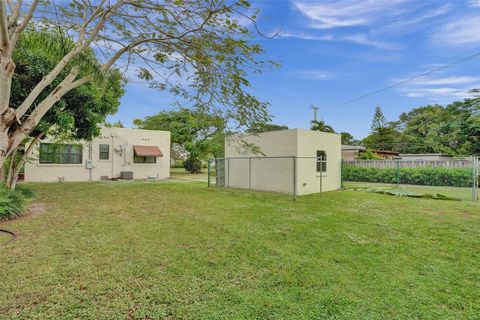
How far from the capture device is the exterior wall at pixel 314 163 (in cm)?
1159

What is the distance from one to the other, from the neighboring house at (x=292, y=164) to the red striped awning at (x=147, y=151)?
24.6 feet

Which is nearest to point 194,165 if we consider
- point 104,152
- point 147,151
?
point 147,151

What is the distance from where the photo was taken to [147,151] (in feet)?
61.3

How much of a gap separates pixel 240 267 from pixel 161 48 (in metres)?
4.31

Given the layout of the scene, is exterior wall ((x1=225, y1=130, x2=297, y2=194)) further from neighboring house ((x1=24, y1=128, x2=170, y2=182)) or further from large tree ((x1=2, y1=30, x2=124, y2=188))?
neighboring house ((x1=24, y1=128, x2=170, y2=182))

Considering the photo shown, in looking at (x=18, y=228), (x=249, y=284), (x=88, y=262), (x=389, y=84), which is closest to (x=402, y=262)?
(x=249, y=284)

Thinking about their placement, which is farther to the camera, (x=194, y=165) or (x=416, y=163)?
(x=194, y=165)

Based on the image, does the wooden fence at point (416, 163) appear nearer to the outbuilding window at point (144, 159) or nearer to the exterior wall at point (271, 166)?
the exterior wall at point (271, 166)

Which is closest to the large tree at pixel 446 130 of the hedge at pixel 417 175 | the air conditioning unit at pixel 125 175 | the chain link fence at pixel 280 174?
the hedge at pixel 417 175

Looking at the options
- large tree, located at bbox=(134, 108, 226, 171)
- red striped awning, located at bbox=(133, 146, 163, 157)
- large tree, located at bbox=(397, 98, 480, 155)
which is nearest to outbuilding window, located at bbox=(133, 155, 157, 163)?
red striped awning, located at bbox=(133, 146, 163, 157)

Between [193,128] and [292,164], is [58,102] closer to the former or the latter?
[193,128]

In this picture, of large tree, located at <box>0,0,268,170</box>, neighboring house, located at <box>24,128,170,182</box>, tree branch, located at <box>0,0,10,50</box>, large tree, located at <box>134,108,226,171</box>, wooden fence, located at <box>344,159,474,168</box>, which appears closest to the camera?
tree branch, located at <box>0,0,10,50</box>

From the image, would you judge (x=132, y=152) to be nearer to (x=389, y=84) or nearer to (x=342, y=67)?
(x=342, y=67)

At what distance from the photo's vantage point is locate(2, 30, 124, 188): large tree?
6687mm
